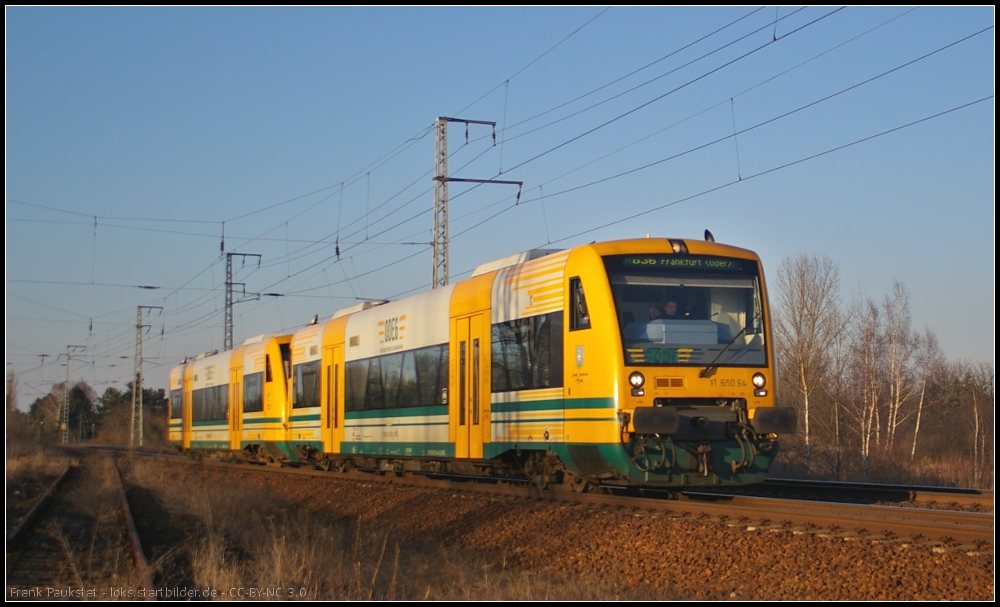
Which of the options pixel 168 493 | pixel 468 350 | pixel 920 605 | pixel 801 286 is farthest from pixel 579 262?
pixel 801 286

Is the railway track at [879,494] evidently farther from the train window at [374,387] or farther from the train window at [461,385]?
the train window at [374,387]

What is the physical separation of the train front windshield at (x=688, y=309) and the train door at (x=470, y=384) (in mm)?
3173

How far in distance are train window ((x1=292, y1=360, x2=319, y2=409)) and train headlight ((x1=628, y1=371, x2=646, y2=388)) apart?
12048 mm

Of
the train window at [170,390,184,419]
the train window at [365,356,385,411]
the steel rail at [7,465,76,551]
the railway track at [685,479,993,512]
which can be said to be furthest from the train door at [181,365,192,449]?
the railway track at [685,479,993,512]

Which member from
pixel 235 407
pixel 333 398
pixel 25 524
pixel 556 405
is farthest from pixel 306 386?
pixel 556 405

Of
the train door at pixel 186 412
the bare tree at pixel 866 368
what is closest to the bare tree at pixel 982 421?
the bare tree at pixel 866 368

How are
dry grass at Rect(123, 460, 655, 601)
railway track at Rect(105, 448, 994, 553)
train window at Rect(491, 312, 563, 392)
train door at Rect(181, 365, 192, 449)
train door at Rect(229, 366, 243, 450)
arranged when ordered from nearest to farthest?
dry grass at Rect(123, 460, 655, 601)
railway track at Rect(105, 448, 994, 553)
train window at Rect(491, 312, 563, 392)
train door at Rect(229, 366, 243, 450)
train door at Rect(181, 365, 192, 449)

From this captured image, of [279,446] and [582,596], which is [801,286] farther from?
[582,596]

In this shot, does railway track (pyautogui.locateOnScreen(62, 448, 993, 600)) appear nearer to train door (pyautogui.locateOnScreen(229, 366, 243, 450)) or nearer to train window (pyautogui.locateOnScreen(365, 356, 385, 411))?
train window (pyautogui.locateOnScreen(365, 356, 385, 411))

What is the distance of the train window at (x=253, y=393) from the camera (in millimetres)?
26172

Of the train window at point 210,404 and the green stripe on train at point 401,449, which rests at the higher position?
the train window at point 210,404

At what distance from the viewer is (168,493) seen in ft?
68.8

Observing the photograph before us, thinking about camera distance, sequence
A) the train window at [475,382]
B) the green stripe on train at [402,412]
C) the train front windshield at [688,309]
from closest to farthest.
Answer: the train front windshield at [688,309], the train window at [475,382], the green stripe on train at [402,412]

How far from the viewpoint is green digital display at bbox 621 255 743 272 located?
12.3m
